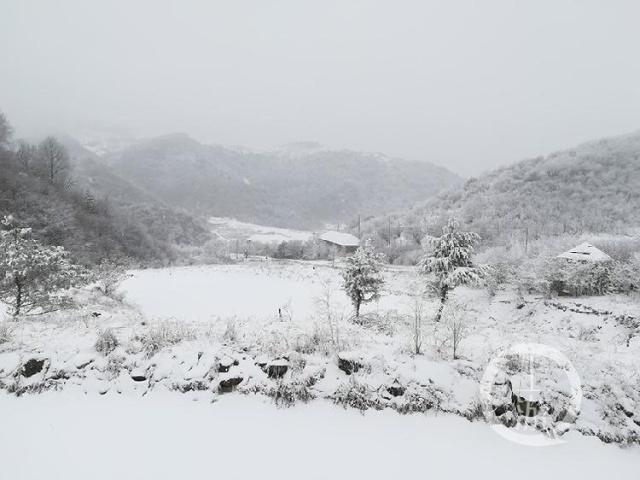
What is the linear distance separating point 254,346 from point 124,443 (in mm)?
2431

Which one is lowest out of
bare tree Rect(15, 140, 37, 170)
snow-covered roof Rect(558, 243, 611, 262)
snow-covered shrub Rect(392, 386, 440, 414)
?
snow-covered shrub Rect(392, 386, 440, 414)

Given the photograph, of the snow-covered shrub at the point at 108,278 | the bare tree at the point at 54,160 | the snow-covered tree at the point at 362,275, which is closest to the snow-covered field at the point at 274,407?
the snow-covered tree at the point at 362,275

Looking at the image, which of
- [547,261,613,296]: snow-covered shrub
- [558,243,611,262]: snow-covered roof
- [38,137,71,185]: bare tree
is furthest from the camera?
[38,137,71,185]: bare tree

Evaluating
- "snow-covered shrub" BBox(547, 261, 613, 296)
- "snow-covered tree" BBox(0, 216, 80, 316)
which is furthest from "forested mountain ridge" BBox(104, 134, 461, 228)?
"snow-covered tree" BBox(0, 216, 80, 316)

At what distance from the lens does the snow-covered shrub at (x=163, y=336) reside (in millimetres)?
6535

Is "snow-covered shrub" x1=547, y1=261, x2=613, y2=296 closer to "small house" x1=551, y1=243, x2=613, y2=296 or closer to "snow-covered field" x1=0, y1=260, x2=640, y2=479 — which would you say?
"small house" x1=551, y1=243, x2=613, y2=296

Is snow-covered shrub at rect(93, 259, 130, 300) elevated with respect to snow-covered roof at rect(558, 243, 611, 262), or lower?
lower

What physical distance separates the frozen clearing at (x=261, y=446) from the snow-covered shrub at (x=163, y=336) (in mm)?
1165

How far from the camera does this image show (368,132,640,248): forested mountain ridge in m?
43.1

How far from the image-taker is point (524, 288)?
23922 mm

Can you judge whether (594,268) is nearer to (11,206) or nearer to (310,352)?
(310,352)

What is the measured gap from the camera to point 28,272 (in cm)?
959

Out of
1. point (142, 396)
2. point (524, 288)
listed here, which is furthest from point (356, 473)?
point (524, 288)

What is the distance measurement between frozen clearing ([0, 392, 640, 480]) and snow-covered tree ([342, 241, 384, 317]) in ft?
33.8
